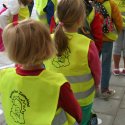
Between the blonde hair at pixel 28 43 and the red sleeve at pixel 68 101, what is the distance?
22 cm

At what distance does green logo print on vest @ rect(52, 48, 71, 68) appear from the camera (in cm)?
234

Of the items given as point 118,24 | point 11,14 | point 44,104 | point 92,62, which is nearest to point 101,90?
point 118,24

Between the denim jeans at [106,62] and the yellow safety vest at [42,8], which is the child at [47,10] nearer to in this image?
the yellow safety vest at [42,8]

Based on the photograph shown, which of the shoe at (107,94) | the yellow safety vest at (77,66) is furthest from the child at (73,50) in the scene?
the shoe at (107,94)

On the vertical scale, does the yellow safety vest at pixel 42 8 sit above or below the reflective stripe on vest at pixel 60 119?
above

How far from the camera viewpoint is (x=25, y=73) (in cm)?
179

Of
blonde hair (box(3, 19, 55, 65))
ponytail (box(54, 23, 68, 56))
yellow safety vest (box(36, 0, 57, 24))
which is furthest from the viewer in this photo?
yellow safety vest (box(36, 0, 57, 24))

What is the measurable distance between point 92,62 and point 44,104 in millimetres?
699

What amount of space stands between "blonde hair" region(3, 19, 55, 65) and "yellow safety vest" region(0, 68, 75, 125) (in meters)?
0.11

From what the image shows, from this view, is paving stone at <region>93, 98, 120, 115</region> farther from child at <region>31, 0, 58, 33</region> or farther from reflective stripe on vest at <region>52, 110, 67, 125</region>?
reflective stripe on vest at <region>52, 110, 67, 125</region>

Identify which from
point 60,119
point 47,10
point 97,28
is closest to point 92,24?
point 97,28

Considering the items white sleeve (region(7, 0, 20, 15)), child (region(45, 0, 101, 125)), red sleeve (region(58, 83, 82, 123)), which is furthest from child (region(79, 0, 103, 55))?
white sleeve (region(7, 0, 20, 15))

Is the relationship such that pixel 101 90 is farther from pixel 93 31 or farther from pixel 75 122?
pixel 75 122

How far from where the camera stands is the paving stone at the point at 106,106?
11.7 ft
